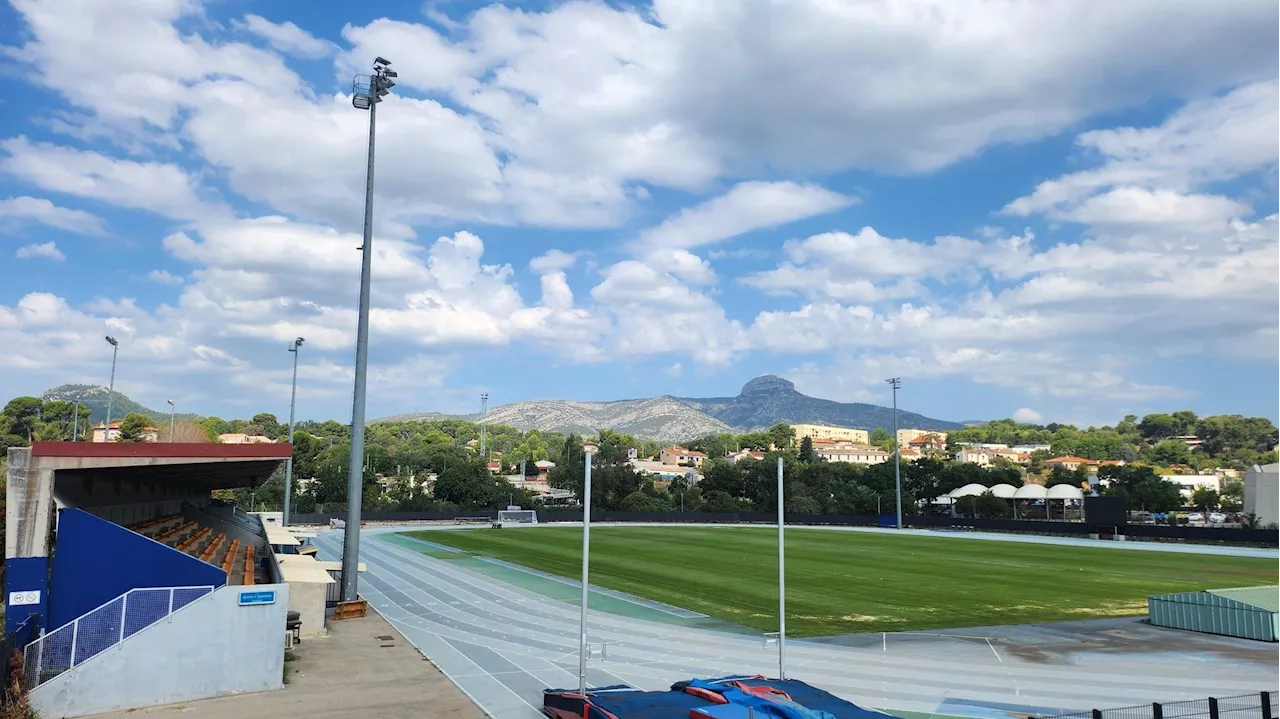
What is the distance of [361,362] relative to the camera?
100 ft

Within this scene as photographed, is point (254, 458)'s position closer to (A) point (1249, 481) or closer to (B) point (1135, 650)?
(B) point (1135, 650)

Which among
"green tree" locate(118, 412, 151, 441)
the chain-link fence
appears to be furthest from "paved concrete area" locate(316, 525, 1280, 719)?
"green tree" locate(118, 412, 151, 441)

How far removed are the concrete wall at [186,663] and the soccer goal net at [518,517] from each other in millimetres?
74799

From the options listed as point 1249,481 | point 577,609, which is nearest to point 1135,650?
point 577,609

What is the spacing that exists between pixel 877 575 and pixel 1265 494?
6206cm

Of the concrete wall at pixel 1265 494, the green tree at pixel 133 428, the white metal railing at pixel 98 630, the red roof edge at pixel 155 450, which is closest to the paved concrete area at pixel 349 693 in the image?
the white metal railing at pixel 98 630

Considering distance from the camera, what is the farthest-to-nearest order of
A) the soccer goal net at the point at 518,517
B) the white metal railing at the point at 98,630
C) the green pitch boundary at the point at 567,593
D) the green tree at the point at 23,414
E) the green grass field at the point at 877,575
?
the green tree at the point at 23,414
the soccer goal net at the point at 518,517
the green grass field at the point at 877,575
the green pitch boundary at the point at 567,593
the white metal railing at the point at 98,630

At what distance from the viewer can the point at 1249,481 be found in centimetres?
8419

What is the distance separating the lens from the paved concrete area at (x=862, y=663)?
18719 millimetres

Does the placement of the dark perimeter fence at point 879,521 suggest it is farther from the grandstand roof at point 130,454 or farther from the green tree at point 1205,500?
the grandstand roof at point 130,454

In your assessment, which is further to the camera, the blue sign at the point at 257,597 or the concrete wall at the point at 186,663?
the blue sign at the point at 257,597

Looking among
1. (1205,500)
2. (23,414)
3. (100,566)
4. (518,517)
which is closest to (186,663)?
(100,566)

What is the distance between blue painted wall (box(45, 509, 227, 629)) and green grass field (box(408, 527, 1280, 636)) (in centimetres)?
1867

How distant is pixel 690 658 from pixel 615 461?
102685 mm
